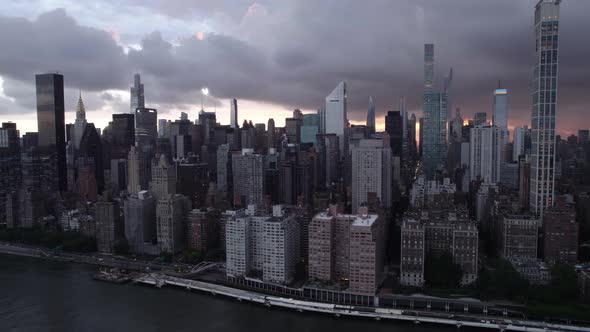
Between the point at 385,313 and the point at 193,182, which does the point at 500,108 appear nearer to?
the point at 193,182

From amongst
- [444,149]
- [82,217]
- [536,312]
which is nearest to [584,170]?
[444,149]

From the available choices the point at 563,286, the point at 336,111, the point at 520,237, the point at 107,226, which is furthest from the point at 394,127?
the point at 563,286

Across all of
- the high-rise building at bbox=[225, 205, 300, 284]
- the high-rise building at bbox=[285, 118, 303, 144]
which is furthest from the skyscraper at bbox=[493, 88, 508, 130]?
the high-rise building at bbox=[225, 205, 300, 284]

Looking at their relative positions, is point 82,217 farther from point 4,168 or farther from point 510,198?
point 510,198

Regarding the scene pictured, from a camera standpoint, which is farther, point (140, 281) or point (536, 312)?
point (140, 281)

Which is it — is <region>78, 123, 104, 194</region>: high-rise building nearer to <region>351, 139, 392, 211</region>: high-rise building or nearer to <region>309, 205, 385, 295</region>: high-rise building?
<region>351, 139, 392, 211</region>: high-rise building

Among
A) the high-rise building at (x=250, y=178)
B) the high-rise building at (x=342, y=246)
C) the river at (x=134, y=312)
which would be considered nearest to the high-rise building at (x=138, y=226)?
the river at (x=134, y=312)

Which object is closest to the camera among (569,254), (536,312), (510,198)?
(536,312)

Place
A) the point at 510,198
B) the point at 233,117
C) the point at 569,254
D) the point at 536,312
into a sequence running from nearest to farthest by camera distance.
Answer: the point at 536,312 < the point at 569,254 < the point at 510,198 < the point at 233,117
